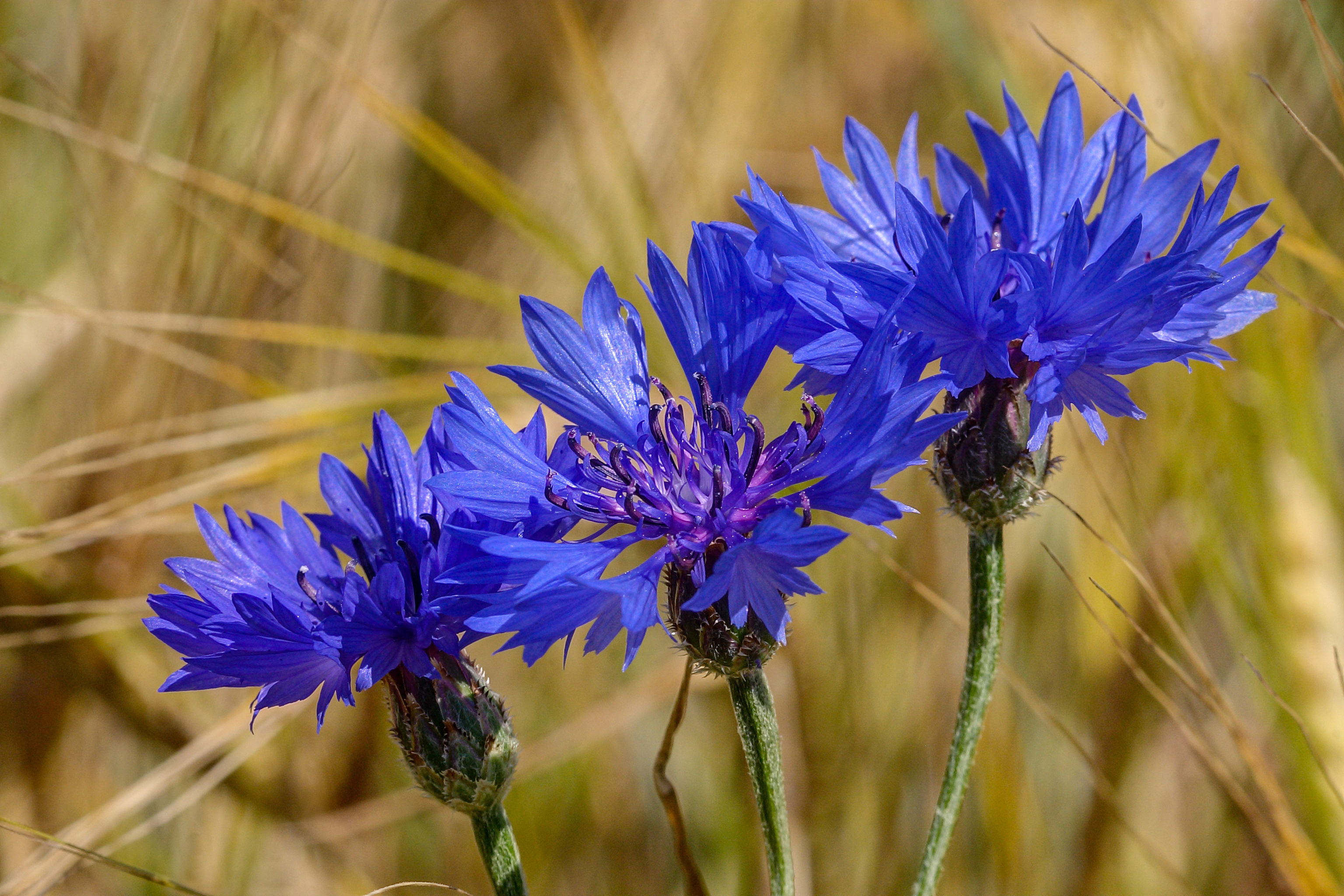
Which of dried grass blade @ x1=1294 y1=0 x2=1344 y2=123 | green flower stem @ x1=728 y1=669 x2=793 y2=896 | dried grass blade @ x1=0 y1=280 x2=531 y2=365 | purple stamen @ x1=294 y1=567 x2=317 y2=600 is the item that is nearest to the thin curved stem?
green flower stem @ x1=728 y1=669 x2=793 y2=896

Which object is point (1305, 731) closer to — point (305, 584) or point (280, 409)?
point (305, 584)

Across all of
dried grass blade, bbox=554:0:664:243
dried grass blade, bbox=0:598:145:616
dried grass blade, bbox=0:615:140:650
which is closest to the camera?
dried grass blade, bbox=0:598:145:616

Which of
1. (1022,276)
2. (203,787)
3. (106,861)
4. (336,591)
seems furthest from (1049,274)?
(203,787)

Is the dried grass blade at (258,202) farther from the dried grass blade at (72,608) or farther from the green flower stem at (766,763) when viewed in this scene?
the green flower stem at (766,763)

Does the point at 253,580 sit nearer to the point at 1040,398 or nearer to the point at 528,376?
the point at 528,376

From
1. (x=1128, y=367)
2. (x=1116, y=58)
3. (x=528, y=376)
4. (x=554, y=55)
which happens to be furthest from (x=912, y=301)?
(x=554, y=55)

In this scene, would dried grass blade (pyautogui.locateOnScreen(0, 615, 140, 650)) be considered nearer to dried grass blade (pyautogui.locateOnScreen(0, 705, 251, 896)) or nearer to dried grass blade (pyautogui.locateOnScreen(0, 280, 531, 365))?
dried grass blade (pyautogui.locateOnScreen(0, 705, 251, 896))

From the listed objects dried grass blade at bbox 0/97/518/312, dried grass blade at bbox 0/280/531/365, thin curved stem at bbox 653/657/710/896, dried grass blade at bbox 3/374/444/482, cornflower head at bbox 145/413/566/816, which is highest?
dried grass blade at bbox 0/97/518/312
